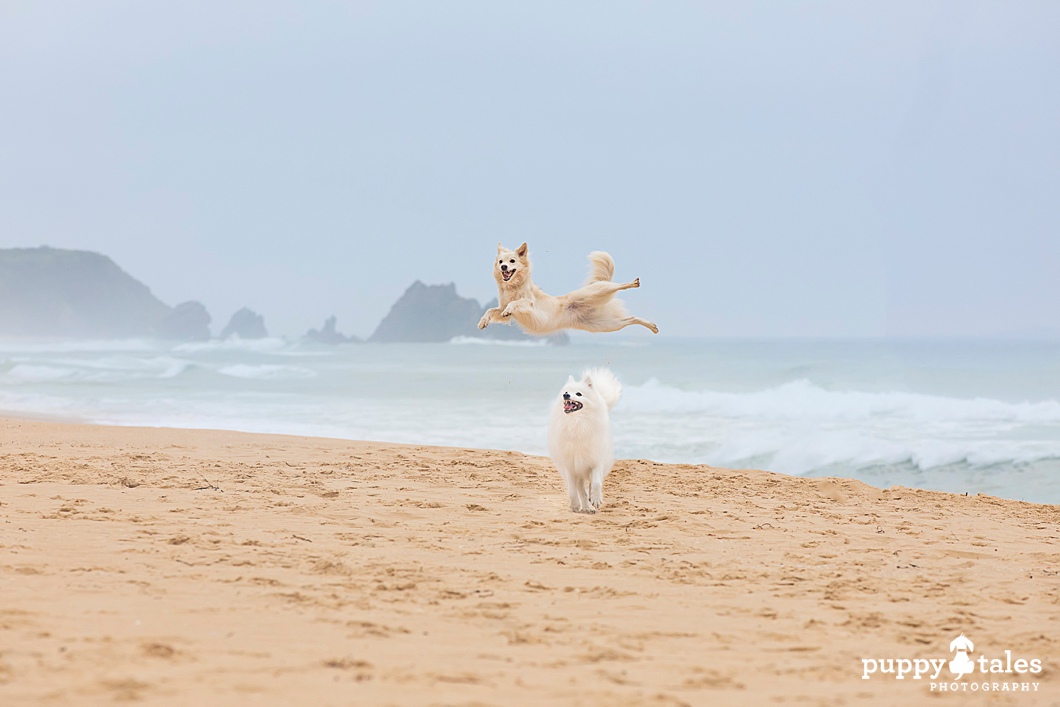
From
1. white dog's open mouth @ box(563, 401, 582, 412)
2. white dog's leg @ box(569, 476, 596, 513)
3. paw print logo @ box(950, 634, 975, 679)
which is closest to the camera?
paw print logo @ box(950, 634, 975, 679)

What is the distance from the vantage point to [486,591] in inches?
165

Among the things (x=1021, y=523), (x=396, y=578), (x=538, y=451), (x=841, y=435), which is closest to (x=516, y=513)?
(x=396, y=578)

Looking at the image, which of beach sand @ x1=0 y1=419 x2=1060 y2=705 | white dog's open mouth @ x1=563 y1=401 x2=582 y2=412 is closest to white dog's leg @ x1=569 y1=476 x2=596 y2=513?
beach sand @ x1=0 y1=419 x2=1060 y2=705

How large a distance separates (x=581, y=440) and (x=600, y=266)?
1.31 meters

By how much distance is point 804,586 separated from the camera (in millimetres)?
4566

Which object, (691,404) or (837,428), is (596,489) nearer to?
(837,428)

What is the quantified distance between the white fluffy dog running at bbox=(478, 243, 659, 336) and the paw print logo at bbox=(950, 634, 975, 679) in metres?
3.01

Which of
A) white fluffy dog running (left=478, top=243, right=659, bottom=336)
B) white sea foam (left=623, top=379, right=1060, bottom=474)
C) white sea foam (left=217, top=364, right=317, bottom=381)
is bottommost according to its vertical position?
white sea foam (left=623, top=379, right=1060, bottom=474)

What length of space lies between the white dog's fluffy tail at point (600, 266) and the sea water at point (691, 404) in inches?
26.2

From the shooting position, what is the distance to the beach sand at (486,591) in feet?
9.64

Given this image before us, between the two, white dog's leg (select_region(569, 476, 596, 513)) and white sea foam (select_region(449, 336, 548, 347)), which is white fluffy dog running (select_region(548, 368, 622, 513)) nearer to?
white dog's leg (select_region(569, 476, 596, 513))

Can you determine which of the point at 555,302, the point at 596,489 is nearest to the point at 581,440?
the point at 596,489

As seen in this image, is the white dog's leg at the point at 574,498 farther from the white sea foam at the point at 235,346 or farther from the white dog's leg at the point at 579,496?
the white sea foam at the point at 235,346

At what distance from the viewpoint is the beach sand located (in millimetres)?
2939
